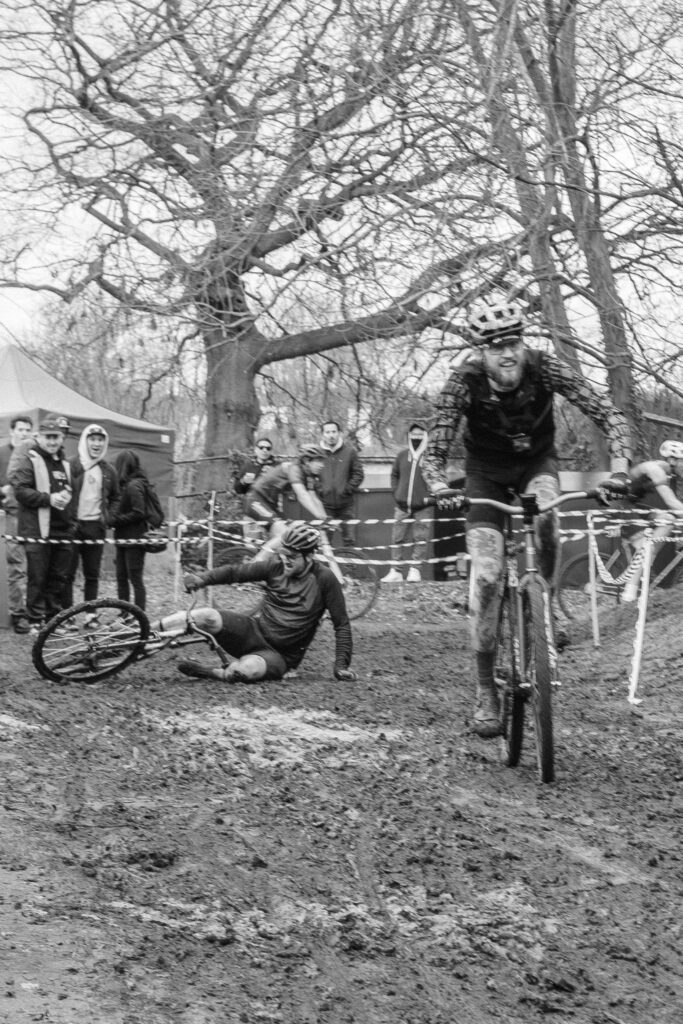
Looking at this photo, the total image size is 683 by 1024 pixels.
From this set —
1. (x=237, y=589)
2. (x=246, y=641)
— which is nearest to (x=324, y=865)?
(x=246, y=641)

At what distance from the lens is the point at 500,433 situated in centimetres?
636

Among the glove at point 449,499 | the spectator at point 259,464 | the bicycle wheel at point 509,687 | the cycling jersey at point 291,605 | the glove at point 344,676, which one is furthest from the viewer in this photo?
the spectator at point 259,464

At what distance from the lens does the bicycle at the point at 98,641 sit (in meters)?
8.38

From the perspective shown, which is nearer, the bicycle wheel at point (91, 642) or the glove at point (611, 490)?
the glove at point (611, 490)

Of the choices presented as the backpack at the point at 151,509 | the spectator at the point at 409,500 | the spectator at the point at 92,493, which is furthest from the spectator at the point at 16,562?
the spectator at the point at 409,500

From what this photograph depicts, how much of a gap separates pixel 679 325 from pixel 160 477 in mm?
8301

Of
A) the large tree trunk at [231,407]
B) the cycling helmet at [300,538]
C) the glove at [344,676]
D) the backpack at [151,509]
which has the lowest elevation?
the glove at [344,676]

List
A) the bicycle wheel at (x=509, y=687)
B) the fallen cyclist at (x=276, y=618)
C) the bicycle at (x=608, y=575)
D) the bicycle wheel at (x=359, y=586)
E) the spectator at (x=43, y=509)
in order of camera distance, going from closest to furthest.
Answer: the bicycle wheel at (x=509, y=687)
the fallen cyclist at (x=276, y=618)
the spectator at (x=43, y=509)
the bicycle at (x=608, y=575)
the bicycle wheel at (x=359, y=586)

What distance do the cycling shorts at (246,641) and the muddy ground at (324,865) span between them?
58cm

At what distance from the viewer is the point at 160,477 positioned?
1930cm

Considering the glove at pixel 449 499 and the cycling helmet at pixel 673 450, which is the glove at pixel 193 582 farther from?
the cycling helmet at pixel 673 450

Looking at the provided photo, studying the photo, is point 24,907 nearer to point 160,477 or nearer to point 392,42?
point 392,42

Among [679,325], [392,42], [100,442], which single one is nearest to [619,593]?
[679,325]

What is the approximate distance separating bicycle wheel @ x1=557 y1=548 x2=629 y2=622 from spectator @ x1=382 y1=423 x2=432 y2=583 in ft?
6.62
